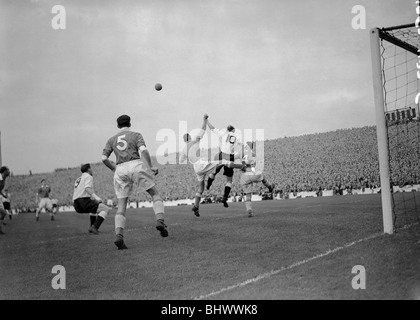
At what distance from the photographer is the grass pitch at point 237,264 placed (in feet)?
17.6

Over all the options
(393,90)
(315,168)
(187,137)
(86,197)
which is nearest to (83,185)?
(86,197)

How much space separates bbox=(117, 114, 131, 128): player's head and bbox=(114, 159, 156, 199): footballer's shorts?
755mm

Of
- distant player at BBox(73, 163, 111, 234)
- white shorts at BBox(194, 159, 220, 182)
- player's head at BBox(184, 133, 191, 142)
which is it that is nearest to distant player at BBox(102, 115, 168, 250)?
distant player at BBox(73, 163, 111, 234)

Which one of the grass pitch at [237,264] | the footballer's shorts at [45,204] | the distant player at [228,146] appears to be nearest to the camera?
the grass pitch at [237,264]

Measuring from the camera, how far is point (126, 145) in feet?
27.3

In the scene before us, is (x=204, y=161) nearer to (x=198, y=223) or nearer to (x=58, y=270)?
(x=198, y=223)

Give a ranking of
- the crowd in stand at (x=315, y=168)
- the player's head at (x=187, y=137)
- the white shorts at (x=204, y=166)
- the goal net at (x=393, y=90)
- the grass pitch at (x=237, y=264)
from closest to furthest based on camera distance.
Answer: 1. the grass pitch at (x=237, y=264)
2. the goal net at (x=393, y=90)
3. the player's head at (x=187, y=137)
4. the white shorts at (x=204, y=166)
5. the crowd in stand at (x=315, y=168)

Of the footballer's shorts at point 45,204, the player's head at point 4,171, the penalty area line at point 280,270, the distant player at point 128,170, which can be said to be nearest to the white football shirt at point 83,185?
the player's head at point 4,171

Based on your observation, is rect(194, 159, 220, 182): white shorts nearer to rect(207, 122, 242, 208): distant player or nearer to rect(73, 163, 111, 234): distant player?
rect(207, 122, 242, 208): distant player

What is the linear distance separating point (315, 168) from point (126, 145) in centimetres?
2663

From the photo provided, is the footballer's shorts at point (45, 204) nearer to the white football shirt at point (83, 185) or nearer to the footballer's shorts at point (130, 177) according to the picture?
the white football shirt at point (83, 185)

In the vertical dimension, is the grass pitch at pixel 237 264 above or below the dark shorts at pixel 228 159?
below

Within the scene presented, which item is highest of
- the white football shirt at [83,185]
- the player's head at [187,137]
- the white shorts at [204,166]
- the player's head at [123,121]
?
the player's head at [187,137]
